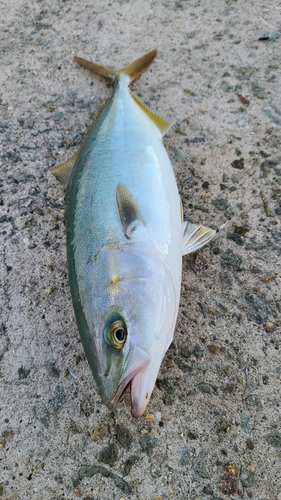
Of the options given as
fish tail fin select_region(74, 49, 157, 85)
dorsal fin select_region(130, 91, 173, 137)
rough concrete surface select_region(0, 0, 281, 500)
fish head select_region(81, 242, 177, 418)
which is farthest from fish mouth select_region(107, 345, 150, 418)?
fish tail fin select_region(74, 49, 157, 85)

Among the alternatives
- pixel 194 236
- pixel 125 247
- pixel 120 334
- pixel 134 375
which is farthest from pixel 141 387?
pixel 194 236

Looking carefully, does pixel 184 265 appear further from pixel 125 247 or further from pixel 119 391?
pixel 119 391

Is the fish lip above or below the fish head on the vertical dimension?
below

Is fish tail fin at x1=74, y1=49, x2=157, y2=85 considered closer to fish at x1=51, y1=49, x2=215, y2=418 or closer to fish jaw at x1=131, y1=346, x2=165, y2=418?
fish at x1=51, y1=49, x2=215, y2=418

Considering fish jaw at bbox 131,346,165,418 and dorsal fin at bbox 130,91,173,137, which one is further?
dorsal fin at bbox 130,91,173,137

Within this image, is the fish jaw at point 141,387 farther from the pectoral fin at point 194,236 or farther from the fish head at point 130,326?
the pectoral fin at point 194,236
